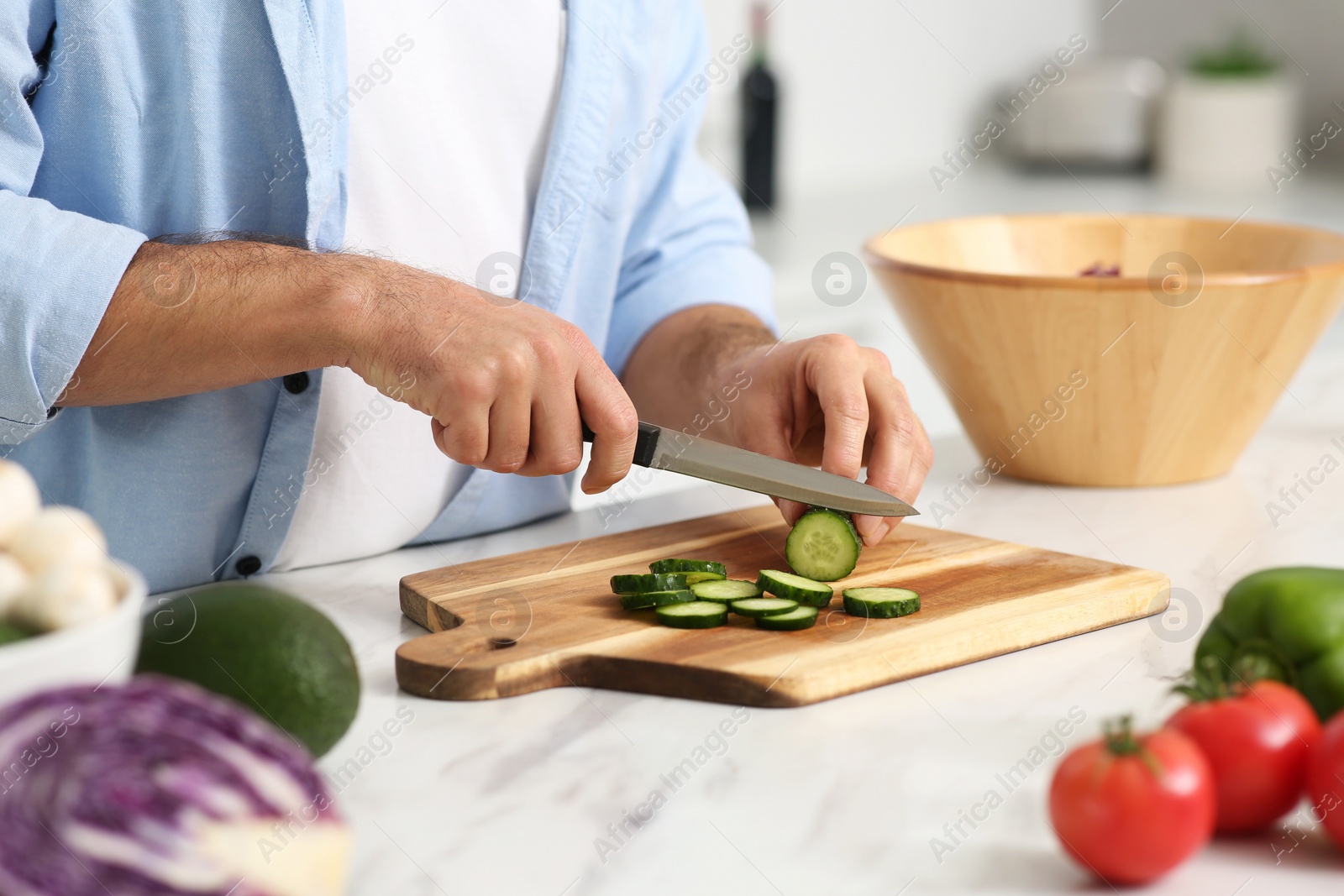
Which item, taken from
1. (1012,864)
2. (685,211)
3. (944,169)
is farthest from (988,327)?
(944,169)

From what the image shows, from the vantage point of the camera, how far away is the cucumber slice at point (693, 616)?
101 cm

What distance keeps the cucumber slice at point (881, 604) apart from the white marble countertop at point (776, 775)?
2.8 inches

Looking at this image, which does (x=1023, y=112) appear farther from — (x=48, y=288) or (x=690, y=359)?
(x=48, y=288)

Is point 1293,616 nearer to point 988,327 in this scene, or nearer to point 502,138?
point 988,327

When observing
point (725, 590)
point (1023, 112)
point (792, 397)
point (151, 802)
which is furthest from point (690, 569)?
point (1023, 112)

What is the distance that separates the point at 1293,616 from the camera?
0.75 m

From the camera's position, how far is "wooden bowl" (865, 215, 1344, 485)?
1.36 metres

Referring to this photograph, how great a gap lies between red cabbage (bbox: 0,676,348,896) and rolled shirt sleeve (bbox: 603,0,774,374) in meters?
1.13

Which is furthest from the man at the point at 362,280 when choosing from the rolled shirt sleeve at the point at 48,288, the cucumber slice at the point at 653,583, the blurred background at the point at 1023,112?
the blurred background at the point at 1023,112

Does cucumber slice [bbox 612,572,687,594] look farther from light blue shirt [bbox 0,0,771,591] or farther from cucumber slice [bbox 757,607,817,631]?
light blue shirt [bbox 0,0,771,591]

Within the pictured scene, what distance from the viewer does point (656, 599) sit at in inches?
40.5

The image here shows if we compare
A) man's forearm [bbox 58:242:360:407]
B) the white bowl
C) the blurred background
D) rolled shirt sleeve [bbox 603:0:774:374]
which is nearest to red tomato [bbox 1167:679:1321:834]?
the white bowl

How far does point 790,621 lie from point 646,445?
22 cm

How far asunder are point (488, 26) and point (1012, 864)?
39.9 inches
